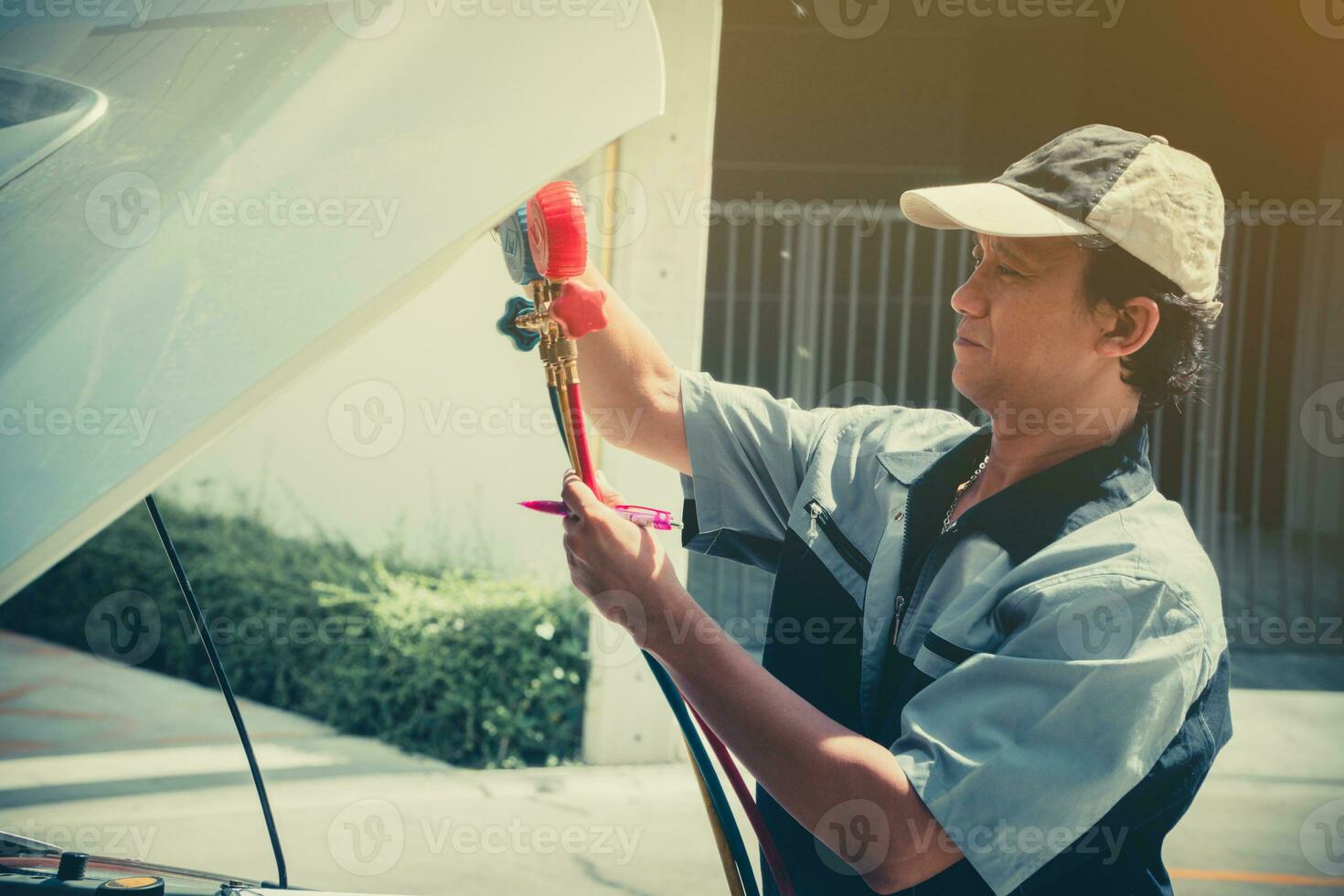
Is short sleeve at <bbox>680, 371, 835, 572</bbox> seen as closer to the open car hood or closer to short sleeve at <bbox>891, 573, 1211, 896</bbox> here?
short sleeve at <bbox>891, 573, 1211, 896</bbox>

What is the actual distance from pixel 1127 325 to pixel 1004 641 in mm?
420

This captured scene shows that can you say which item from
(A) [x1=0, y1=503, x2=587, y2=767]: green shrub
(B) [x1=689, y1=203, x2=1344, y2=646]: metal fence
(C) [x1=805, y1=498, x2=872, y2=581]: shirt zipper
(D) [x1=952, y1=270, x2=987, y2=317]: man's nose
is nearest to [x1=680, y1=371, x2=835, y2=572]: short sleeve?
(C) [x1=805, y1=498, x2=872, y2=581]: shirt zipper

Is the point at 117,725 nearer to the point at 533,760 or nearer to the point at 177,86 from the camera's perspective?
the point at 533,760

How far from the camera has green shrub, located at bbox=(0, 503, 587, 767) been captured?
493 centimetres

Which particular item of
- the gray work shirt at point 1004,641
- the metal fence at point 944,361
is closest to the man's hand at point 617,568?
the gray work shirt at point 1004,641

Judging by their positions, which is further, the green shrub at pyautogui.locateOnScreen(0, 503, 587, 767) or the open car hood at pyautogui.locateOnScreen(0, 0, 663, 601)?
the green shrub at pyautogui.locateOnScreen(0, 503, 587, 767)

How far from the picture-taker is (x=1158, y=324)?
1531mm

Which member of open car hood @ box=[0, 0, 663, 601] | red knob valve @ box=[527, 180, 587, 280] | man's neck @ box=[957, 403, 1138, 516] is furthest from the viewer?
man's neck @ box=[957, 403, 1138, 516]

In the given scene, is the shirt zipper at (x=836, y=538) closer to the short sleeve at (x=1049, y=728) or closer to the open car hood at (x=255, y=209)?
the short sleeve at (x=1049, y=728)

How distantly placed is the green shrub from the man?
3.25m

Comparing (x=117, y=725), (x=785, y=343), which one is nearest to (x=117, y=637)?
(x=117, y=725)

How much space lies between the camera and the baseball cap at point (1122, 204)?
4.74 feet

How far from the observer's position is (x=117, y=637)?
610 centimetres

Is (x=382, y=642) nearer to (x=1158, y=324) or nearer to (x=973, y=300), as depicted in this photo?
(x=973, y=300)
